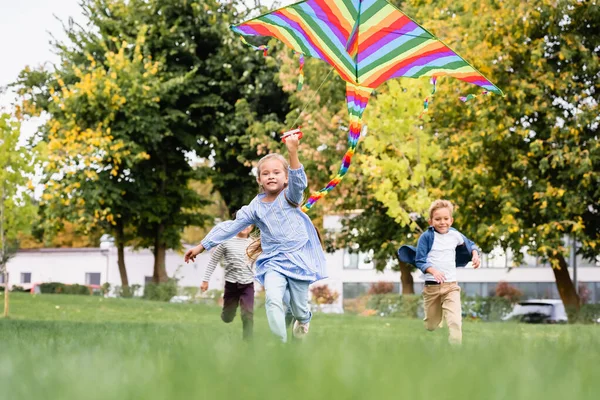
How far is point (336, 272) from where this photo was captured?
60.2 metres

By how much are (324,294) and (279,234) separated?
154 ft

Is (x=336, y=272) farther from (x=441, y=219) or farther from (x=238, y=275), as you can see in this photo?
(x=441, y=219)

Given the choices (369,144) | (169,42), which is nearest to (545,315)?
(369,144)

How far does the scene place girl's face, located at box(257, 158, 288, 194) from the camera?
7.52 m

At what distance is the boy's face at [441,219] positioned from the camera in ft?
31.2

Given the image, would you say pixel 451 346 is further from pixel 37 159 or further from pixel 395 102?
pixel 395 102

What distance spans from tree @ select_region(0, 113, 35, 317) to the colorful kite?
9.16 metres

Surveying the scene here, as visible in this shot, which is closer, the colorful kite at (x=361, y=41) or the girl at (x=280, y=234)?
the girl at (x=280, y=234)

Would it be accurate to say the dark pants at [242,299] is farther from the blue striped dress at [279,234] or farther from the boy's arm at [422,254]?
the blue striped dress at [279,234]

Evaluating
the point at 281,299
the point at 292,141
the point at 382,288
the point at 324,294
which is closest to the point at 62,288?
the point at 324,294

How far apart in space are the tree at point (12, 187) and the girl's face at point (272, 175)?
1075 cm

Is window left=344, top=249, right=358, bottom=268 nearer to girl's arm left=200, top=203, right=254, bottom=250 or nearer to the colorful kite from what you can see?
the colorful kite

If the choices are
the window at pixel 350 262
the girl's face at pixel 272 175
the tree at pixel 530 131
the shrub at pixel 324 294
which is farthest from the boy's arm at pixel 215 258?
the window at pixel 350 262

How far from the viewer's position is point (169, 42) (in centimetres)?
3378
